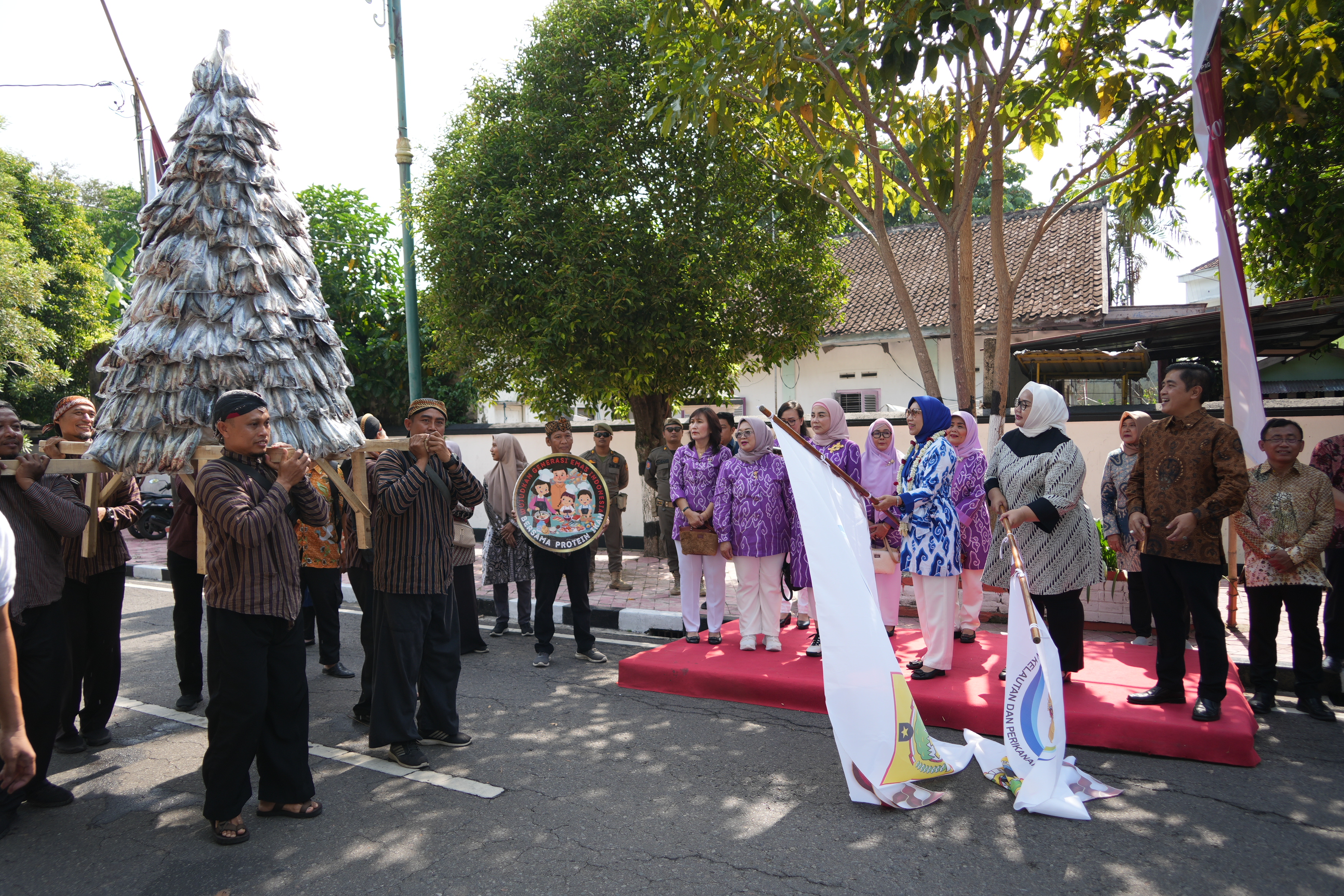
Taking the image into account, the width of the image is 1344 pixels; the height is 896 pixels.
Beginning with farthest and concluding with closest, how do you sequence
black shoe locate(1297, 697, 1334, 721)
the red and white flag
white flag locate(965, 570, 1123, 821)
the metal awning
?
1. the metal awning
2. the red and white flag
3. black shoe locate(1297, 697, 1334, 721)
4. white flag locate(965, 570, 1123, 821)

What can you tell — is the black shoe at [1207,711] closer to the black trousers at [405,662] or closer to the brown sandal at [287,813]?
the black trousers at [405,662]

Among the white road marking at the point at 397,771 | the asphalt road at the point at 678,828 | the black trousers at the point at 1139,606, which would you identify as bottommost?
the asphalt road at the point at 678,828

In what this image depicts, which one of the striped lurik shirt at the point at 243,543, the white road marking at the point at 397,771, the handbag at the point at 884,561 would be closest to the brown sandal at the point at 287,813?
the white road marking at the point at 397,771

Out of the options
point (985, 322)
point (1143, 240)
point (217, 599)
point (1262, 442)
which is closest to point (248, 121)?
point (217, 599)

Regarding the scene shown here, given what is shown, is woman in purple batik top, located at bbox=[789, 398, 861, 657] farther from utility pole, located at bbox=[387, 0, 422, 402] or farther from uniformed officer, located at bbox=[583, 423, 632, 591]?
utility pole, located at bbox=[387, 0, 422, 402]

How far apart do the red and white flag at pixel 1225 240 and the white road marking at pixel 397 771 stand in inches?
187

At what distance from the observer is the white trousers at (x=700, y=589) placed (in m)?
6.83

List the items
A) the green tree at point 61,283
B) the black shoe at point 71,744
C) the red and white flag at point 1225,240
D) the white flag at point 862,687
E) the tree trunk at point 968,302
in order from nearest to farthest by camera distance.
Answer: the white flag at point 862,687, the black shoe at point 71,744, the red and white flag at point 1225,240, the tree trunk at point 968,302, the green tree at point 61,283

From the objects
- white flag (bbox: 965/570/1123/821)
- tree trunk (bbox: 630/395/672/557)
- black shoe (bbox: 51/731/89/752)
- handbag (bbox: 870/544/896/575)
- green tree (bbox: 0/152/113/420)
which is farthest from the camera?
green tree (bbox: 0/152/113/420)

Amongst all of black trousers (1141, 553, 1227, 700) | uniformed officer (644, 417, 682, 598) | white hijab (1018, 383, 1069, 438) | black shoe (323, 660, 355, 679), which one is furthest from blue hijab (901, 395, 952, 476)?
black shoe (323, 660, 355, 679)

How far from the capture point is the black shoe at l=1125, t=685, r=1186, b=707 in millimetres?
4824

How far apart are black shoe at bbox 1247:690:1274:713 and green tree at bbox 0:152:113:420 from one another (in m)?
23.1

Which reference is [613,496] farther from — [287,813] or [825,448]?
[287,813]

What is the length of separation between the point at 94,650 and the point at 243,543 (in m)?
2.13
